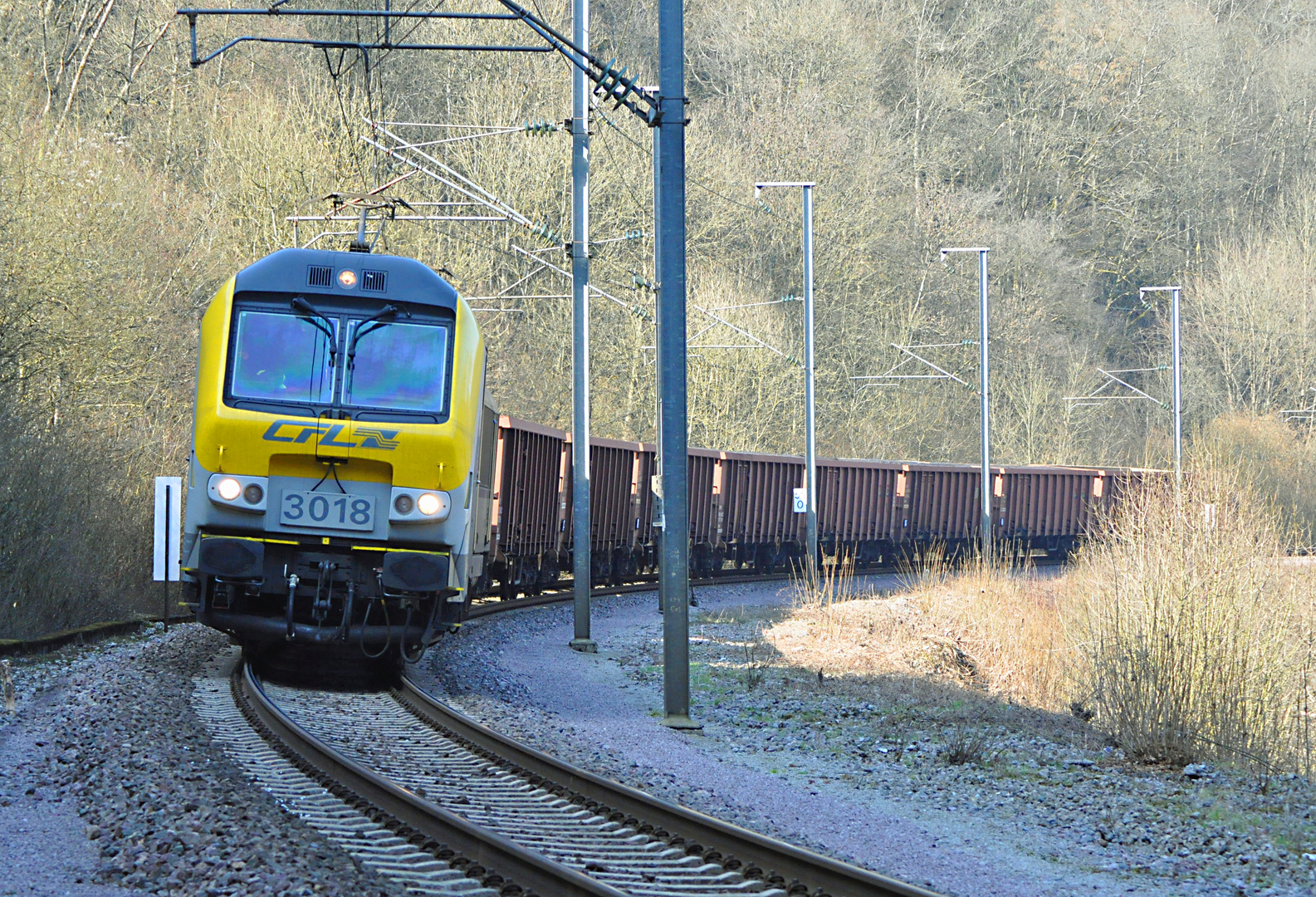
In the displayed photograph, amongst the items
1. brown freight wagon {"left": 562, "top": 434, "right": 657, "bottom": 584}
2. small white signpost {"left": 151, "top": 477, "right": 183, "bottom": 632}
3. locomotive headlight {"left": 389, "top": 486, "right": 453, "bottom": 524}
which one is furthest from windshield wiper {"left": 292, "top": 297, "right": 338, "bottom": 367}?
brown freight wagon {"left": 562, "top": 434, "right": 657, "bottom": 584}

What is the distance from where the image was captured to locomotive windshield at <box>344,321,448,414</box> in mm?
9680

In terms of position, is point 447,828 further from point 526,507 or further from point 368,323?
point 526,507

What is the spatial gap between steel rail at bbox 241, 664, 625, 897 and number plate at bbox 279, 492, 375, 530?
1606 millimetres

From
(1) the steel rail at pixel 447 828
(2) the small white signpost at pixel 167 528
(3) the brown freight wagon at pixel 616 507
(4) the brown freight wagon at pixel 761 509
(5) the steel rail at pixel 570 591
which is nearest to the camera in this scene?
(1) the steel rail at pixel 447 828

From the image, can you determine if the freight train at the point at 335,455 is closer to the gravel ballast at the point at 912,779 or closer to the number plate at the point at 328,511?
the number plate at the point at 328,511

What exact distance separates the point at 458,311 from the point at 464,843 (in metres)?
5.12

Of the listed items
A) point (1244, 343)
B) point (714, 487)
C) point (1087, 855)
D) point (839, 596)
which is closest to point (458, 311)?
point (1087, 855)

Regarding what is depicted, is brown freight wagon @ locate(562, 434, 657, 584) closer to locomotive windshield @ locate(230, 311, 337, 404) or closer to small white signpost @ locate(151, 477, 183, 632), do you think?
small white signpost @ locate(151, 477, 183, 632)

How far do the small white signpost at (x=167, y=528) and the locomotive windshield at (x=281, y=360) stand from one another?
3.50 metres

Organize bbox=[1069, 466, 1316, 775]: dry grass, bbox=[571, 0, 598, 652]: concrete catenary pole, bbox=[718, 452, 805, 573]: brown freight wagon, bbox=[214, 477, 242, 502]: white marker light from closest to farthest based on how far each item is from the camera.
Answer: bbox=[214, 477, 242, 502]: white marker light
bbox=[1069, 466, 1316, 775]: dry grass
bbox=[571, 0, 598, 652]: concrete catenary pole
bbox=[718, 452, 805, 573]: brown freight wagon

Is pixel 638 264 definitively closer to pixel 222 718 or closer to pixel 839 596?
pixel 839 596

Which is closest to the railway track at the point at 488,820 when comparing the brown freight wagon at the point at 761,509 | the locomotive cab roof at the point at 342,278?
the locomotive cab roof at the point at 342,278

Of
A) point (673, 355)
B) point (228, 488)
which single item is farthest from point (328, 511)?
point (673, 355)

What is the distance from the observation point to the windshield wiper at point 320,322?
9734mm
